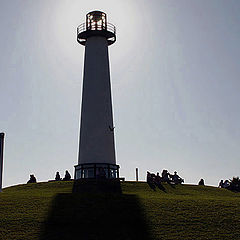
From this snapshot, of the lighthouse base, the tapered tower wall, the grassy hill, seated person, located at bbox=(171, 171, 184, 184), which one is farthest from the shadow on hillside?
the tapered tower wall

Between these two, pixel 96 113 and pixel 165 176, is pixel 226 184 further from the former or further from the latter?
pixel 96 113

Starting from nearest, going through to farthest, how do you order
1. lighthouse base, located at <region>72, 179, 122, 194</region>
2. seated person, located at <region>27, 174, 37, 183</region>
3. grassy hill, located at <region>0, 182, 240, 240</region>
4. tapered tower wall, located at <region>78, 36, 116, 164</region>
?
grassy hill, located at <region>0, 182, 240, 240</region>, lighthouse base, located at <region>72, 179, 122, 194</region>, tapered tower wall, located at <region>78, 36, 116, 164</region>, seated person, located at <region>27, 174, 37, 183</region>

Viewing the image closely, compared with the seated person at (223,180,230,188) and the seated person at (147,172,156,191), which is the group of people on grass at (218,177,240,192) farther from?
the seated person at (147,172,156,191)

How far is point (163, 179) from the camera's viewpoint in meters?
42.4

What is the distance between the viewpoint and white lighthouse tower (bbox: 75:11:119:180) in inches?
1735

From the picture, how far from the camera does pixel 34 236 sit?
23.7 m

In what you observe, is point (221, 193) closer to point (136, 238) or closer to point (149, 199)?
point (149, 199)

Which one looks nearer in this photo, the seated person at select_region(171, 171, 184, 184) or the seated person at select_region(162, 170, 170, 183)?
the seated person at select_region(162, 170, 170, 183)

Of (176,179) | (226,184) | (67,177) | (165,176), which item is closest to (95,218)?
(165,176)

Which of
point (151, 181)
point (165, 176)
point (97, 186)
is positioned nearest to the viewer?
point (97, 186)

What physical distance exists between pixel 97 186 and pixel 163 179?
8.23 metres

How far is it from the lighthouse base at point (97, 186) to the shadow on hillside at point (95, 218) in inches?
150

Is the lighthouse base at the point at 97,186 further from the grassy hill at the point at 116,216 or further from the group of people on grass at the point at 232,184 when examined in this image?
the group of people on grass at the point at 232,184

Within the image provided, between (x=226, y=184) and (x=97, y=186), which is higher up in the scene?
(x=226, y=184)
